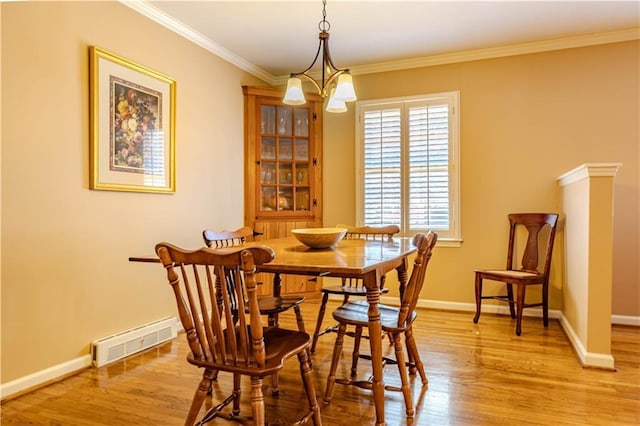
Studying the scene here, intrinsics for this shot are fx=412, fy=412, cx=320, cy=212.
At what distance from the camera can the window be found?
4.11 m

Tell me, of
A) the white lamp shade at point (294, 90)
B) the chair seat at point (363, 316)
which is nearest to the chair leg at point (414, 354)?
the chair seat at point (363, 316)

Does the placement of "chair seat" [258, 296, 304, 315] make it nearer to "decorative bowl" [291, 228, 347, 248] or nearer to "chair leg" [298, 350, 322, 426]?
"decorative bowl" [291, 228, 347, 248]

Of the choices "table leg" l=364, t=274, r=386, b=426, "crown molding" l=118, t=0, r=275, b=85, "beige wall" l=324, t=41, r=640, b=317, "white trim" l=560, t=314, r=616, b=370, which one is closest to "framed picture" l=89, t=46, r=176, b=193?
"crown molding" l=118, t=0, r=275, b=85

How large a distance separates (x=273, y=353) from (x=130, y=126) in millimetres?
2162

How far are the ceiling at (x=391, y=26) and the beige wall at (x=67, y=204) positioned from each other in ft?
1.23

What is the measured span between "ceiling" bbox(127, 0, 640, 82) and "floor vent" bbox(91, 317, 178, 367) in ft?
7.66

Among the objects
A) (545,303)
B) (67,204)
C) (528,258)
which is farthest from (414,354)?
(67,204)

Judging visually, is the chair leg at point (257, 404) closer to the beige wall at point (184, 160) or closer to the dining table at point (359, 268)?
the dining table at point (359, 268)

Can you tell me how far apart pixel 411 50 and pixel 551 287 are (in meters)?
2.59

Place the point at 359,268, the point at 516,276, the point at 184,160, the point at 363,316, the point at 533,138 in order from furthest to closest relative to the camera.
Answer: the point at 533,138 < the point at 184,160 < the point at 516,276 < the point at 363,316 < the point at 359,268

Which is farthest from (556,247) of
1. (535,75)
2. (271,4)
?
(271,4)

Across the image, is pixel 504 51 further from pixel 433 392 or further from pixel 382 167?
pixel 433 392

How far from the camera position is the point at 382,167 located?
4.36 metres

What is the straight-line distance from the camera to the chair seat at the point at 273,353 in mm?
1482
